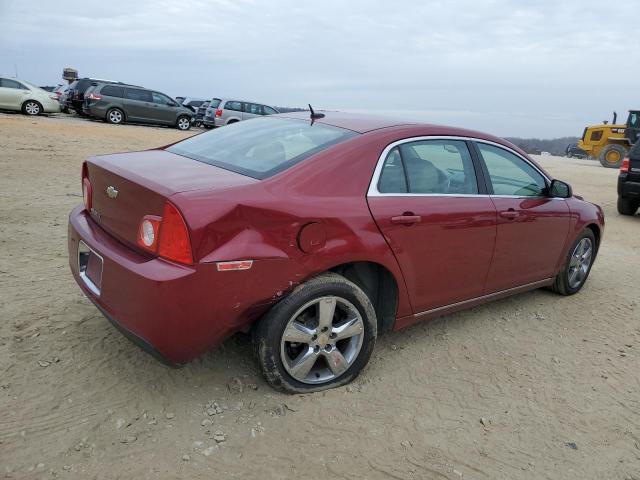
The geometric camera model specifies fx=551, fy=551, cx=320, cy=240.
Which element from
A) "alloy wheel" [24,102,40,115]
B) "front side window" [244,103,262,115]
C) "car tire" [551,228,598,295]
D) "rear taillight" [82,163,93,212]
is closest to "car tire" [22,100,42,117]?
"alloy wheel" [24,102,40,115]

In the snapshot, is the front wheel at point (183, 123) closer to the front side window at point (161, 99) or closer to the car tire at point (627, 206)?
the front side window at point (161, 99)

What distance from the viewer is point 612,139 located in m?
25.7

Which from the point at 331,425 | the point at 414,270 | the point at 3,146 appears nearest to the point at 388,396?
the point at 331,425

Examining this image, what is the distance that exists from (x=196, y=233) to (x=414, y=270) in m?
1.43

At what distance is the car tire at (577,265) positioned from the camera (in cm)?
484

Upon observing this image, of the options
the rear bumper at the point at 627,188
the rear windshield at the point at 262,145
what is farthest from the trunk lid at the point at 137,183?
the rear bumper at the point at 627,188

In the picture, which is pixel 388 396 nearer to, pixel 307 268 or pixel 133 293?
pixel 307 268

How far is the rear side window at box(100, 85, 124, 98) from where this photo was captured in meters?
21.3

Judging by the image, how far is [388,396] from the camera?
3.11 metres

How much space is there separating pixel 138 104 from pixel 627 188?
18.1 meters

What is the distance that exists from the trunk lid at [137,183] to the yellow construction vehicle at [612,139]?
2529 cm

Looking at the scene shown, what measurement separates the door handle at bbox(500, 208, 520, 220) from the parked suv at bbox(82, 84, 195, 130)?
2038 cm

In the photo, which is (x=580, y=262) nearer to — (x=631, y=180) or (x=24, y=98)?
(x=631, y=180)

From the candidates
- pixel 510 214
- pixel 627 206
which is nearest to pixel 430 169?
pixel 510 214
